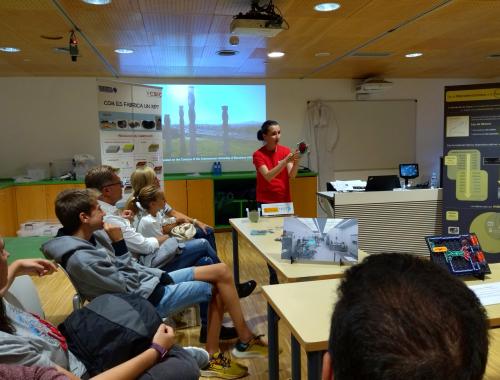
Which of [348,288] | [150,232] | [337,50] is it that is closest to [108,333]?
[348,288]

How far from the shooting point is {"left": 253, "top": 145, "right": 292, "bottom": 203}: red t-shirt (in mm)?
3596

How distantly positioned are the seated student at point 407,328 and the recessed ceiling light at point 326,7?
9.75ft

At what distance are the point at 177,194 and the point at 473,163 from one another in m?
3.92

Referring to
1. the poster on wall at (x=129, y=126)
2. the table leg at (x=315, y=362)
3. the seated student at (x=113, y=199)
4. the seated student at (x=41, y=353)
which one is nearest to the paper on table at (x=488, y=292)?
the table leg at (x=315, y=362)

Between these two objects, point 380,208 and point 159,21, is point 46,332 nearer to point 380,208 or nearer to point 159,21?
point 159,21

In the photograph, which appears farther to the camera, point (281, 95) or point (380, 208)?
point (281, 95)

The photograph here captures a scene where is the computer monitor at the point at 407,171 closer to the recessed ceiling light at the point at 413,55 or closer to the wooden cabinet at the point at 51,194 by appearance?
the recessed ceiling light at the point at 413,55

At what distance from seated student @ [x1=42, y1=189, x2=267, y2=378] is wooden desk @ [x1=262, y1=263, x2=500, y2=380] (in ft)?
2.24

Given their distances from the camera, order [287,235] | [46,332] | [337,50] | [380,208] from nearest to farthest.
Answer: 1. [46,332]
2. [287,235]
3. [380,208]
4. [337,50]

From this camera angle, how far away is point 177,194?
20.3 feet

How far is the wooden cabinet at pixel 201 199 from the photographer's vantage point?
20.5 ft

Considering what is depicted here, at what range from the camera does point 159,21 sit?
351 centimetres

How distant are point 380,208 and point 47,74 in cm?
499

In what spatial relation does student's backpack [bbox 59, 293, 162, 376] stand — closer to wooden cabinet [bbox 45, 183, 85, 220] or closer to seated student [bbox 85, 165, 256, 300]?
seated student [bbox 85, 165, 256, 300]
